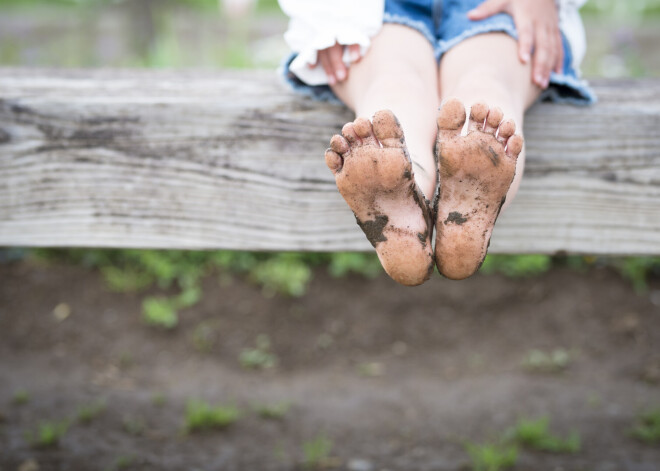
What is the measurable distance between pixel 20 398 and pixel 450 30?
1970 millimetres

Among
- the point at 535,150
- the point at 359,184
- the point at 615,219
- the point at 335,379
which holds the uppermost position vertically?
the point at 359,184

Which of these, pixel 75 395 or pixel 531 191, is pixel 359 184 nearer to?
pixel 531 191

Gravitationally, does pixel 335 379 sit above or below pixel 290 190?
below

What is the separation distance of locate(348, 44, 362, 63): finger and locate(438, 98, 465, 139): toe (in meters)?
0.38

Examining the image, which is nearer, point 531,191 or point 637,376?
point 531,191

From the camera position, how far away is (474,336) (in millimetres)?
2785

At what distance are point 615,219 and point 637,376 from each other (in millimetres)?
1490

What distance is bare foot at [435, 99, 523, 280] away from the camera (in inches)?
36.9

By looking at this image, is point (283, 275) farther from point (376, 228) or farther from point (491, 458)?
point (376, 228)

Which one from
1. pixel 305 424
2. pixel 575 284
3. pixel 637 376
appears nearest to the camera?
pixel 305 424

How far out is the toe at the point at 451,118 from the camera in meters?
0.94

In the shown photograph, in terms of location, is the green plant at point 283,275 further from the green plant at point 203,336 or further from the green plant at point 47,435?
the green plant at point 47,435

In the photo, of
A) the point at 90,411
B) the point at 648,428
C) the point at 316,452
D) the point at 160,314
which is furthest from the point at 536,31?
the point at 160,314

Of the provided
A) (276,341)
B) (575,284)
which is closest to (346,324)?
(276,341)
